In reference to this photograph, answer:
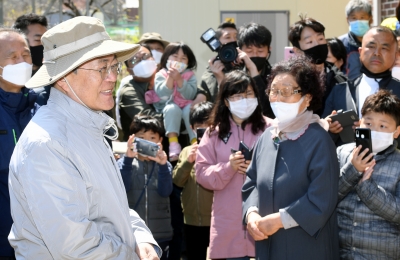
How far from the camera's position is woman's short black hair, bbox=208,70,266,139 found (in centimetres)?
495

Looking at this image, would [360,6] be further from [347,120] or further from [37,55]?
[37,55]

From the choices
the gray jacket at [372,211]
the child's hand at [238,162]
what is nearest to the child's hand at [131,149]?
the child's hand at [238,162]

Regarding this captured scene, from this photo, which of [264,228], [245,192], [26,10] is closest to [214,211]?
[245,192]

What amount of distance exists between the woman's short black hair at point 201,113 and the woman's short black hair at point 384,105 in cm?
174

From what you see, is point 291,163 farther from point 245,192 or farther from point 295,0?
point 295,0

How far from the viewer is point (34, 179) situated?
7.91ft

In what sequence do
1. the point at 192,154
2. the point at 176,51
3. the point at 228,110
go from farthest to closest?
the point at 176,51 → the point at 192,154 → the point at 228,110

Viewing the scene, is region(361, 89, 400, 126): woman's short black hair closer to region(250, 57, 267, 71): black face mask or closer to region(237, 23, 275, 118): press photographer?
region(237, 23, 275, 118): press photographer

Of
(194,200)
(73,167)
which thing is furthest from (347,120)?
(73,167)

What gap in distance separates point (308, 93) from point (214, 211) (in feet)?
4.33

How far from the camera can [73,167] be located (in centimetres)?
251

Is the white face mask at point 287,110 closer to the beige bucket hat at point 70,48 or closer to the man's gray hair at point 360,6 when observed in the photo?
the beige bucket hat at point 70,48

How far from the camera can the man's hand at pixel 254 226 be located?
12.7 feet

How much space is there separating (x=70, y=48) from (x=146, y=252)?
973 millimetres
